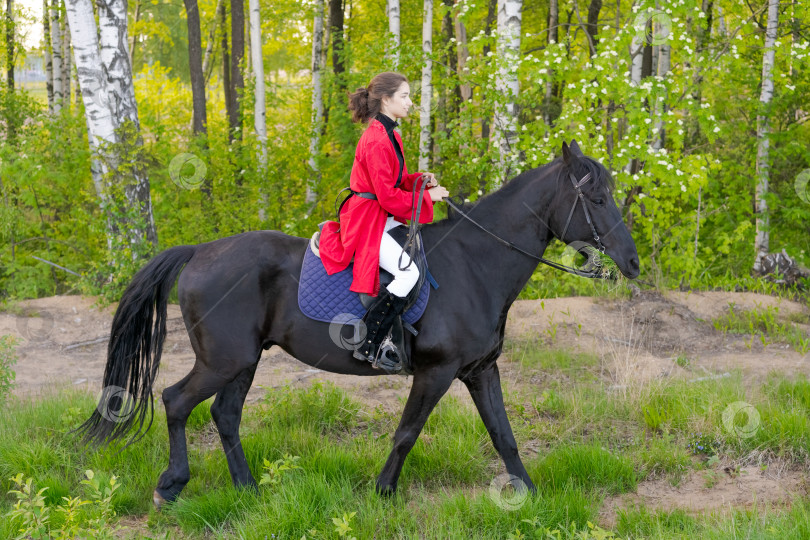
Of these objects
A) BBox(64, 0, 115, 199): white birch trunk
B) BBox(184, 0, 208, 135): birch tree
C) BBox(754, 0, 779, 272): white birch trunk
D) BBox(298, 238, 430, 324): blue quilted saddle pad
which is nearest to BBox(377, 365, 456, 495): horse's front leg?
BBox(298, 238, 430, 324): blue quilted saddle pad

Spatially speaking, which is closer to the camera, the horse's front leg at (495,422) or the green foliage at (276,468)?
the green foliage at (276,468)

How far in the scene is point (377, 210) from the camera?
434 cm

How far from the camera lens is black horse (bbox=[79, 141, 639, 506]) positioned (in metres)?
4.29

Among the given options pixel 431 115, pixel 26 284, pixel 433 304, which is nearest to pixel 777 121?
pixel 431 115

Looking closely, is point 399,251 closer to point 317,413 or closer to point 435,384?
point 435,384

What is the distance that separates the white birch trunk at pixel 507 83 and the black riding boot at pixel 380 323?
5.04 m

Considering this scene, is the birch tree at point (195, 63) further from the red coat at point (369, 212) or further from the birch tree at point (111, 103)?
the red coat at point (369, 212)

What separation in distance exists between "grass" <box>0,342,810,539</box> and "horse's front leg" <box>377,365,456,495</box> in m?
0.14

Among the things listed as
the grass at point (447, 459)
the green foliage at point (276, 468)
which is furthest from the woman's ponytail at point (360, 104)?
the grass at point (447, 459)

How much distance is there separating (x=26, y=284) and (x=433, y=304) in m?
8.61

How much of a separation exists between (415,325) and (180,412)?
64.1 inches

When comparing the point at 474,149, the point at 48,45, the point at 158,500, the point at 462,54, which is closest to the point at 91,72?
the point at 474,149

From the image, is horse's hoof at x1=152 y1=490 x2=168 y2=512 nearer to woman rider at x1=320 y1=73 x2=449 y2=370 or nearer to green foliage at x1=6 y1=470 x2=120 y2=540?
green foliage at x1=6 y1=470 x2=120 y2=540

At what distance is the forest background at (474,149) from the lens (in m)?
8.91
